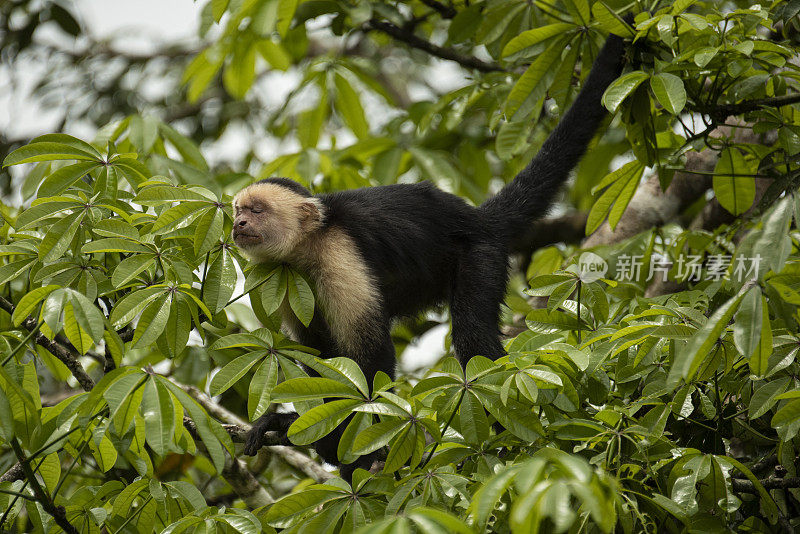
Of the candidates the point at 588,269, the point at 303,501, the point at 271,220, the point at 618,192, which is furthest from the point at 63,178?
the point at 618,192

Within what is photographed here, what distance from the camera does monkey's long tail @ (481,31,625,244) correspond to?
124 inches

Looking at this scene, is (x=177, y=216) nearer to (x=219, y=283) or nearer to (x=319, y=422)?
(x=219, y=283)

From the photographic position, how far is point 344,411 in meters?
1.91

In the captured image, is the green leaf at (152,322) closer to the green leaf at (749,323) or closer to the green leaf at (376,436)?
the green leaf at (376,436)

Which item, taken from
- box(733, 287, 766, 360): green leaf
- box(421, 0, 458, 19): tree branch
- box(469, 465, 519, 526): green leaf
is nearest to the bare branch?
box(469, 465, 519, 526): green leaf

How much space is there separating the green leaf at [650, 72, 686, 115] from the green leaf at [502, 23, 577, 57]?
484 millimetres

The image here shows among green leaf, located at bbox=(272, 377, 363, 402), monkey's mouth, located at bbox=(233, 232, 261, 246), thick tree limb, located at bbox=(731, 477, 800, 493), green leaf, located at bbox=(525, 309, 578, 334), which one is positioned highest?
green leaf, located at bbox=(272, 377, 363, 402)

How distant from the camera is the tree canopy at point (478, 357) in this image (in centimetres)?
181

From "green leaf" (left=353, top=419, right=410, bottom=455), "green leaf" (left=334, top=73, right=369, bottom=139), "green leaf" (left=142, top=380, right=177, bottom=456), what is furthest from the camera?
"green leaf" (left=334, top=73, right=369, bottom=139)

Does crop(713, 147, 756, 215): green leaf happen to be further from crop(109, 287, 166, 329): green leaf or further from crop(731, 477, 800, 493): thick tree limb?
crop(109, 287, 166, 329): green leaf

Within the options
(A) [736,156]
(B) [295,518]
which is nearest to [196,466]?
(B) [295,518]

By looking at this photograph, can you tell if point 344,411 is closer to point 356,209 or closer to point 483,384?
point 483,384

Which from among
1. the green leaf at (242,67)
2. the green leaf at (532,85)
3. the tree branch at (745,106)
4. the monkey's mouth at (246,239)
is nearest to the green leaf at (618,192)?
the tree branch at (745,106)

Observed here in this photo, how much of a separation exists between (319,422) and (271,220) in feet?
4.18
